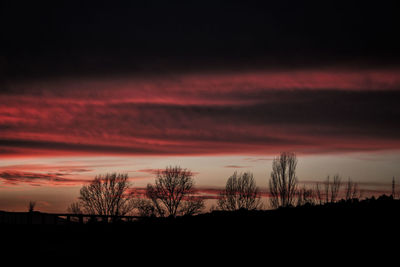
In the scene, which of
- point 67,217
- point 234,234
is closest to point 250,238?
point 234,234

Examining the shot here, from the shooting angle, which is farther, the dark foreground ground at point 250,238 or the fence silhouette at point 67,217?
the fence silhouette at point 67,217

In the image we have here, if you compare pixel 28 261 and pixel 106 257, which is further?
pixel 28 261

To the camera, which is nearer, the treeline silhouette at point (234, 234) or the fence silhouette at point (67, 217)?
the treeline silhouette at point (234, 234)

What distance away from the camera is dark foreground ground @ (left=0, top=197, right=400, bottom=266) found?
16.0 m

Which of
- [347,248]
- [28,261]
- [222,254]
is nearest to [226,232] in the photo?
[222,254]

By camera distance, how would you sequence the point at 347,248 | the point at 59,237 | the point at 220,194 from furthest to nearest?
the point at 220,194 → the point at 59,237 → the point at 347,248

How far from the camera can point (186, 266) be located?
1695 cm

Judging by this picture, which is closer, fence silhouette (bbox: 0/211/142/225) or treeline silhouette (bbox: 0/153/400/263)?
treeline silhouette (bbox: 0/153/400/263)

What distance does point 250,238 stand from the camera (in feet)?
60.7

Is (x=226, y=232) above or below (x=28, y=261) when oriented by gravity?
above

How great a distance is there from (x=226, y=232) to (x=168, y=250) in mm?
2670

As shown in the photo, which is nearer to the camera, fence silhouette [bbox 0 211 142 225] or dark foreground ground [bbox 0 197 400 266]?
dark foreground ground [bbox 0 197 400 266]

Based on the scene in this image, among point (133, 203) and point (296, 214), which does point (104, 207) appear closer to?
point (133, 203)

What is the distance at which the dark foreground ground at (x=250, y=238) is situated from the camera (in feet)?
52.5
